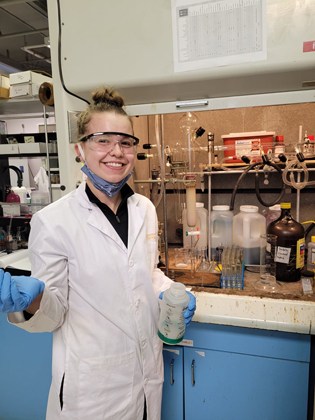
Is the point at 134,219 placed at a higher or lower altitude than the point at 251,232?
higher

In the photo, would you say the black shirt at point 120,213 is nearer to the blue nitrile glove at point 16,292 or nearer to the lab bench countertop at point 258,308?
the blue nitrile glove at point 16,292

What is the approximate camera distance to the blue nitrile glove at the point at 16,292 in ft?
2.47

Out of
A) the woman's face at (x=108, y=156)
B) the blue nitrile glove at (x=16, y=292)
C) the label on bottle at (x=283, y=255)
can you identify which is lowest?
the label on bottle at (x=283, y=255)

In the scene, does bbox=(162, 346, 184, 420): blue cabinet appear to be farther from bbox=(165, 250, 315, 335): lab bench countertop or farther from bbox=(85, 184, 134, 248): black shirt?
bbox=(85, 184, 134, 248): black shirt

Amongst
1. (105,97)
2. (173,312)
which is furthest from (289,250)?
(105,97)

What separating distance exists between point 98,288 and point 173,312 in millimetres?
277

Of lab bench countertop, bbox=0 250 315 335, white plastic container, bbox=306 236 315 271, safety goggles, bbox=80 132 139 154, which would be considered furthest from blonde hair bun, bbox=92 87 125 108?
white plastic container, bbox=306 236 315 271

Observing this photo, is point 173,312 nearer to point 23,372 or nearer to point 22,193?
point 23,372

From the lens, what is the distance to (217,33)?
1.12 m

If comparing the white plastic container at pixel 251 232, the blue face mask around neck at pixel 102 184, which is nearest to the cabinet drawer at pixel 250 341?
the white plastic container at pixel 251 232

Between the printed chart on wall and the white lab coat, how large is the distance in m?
0.73

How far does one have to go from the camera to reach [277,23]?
3.51ft

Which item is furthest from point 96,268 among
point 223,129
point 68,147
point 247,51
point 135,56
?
point 223,129

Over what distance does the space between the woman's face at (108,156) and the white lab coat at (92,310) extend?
0.13 metres
